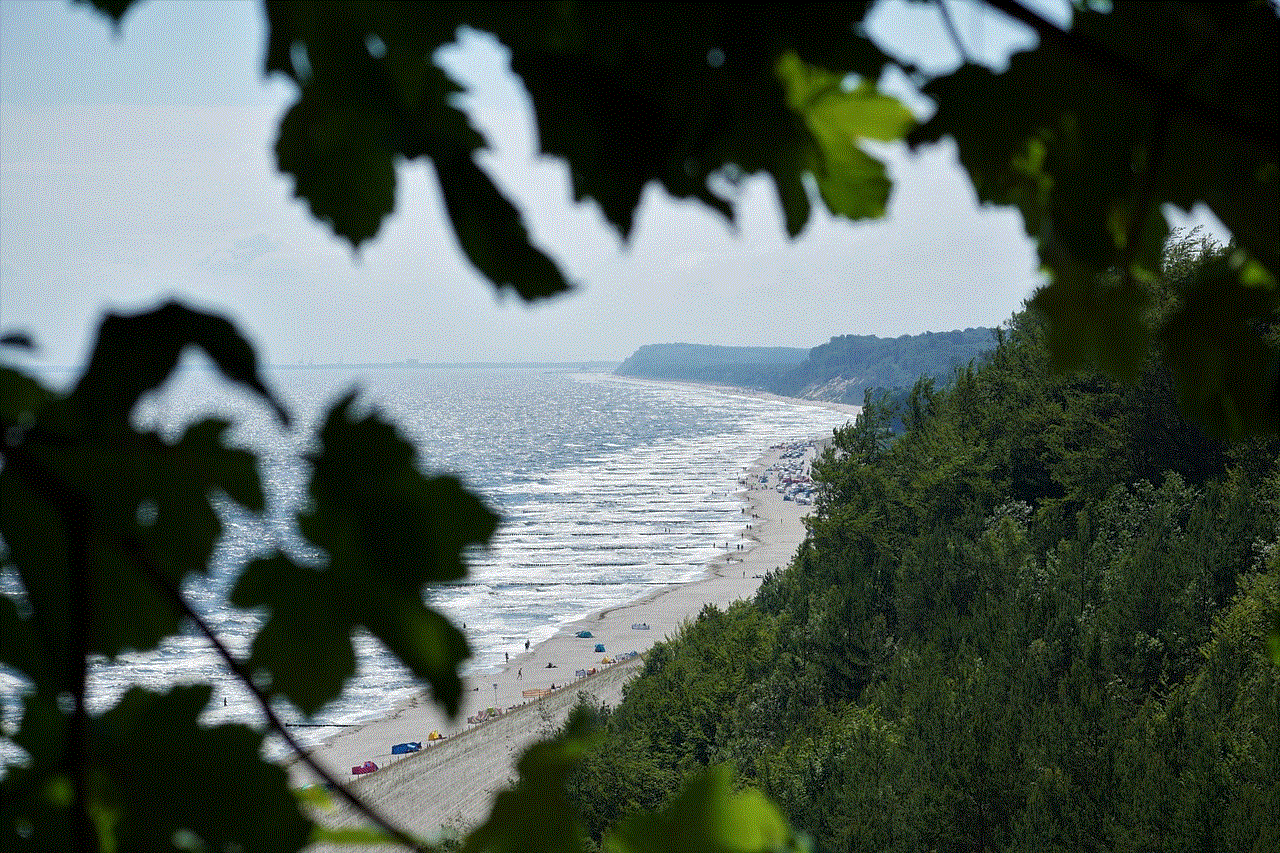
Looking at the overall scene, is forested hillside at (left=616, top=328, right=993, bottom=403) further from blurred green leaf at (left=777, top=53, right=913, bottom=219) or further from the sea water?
blurred green leaf at (left=777, top=53, right=913, bottom=219)

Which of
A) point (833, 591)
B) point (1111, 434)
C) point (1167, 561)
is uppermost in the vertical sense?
point (1111, 434)

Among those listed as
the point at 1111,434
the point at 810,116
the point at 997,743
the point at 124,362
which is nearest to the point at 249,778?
the point at 124,362

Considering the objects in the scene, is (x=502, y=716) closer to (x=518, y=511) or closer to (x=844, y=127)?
(x=844, y=127)

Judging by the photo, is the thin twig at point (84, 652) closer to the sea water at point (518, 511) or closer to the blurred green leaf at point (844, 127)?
the sea water at point (518, 511)

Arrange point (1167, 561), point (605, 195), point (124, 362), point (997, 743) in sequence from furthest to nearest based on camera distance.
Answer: point (1167, 561)
point (997, 743)
point (605, 195)
point (124, 362)

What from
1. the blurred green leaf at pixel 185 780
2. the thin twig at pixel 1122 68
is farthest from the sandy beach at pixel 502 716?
the thin twig at pixel 1122 68

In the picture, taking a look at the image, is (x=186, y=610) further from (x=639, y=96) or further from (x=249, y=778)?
(x=639, y=96)
